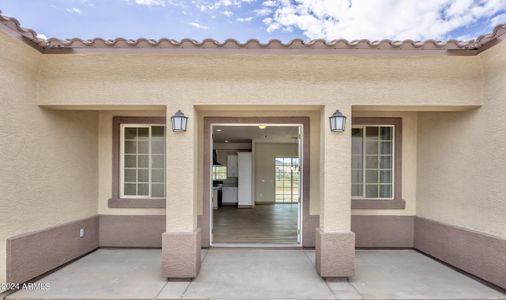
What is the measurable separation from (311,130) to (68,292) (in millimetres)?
5042

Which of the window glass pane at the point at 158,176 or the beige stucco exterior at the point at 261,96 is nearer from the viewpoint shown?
the beige stucco exterior at the point at 261,96

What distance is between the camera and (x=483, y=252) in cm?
416

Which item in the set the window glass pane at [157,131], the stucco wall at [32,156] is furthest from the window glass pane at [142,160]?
the stucco wall at [32,156]

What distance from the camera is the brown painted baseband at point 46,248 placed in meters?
3.83

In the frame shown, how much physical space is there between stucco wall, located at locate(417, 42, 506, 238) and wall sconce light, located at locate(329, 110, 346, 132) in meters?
2.26

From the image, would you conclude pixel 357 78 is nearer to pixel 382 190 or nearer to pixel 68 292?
pixel 382 190

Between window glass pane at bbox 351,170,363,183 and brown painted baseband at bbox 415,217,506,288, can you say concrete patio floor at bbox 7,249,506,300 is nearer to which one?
brown painted baseband at bbox 415,217,506,288

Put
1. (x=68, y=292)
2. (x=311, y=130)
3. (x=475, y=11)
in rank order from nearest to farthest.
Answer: (x=68, y=292)
(x=311, y=130)
(x=475, y=11)

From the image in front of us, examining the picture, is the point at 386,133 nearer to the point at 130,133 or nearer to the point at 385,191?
the point at 385,191

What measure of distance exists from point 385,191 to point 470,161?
179 cm

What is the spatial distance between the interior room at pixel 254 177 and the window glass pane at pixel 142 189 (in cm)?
283

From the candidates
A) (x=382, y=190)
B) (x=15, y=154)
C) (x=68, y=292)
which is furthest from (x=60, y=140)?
(x=382, y=190)

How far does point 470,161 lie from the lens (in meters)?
4.50

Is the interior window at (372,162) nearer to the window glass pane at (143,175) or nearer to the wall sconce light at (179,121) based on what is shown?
the wall sconce light at (179,121)
